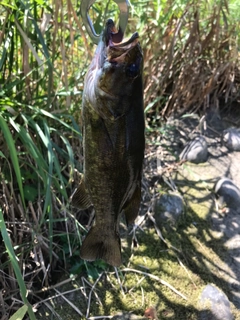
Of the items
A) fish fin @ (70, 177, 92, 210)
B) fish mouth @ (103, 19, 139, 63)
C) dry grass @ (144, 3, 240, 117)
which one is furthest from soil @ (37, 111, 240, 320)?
fish mouth @ (103, 19, 139, 63)

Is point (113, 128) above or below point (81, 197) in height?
above

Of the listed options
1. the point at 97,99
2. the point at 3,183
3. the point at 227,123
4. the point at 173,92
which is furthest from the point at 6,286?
the point at 227,123

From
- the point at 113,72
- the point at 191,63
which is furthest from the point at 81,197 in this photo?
the point at 191,63

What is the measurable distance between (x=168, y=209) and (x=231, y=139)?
42.1 inches

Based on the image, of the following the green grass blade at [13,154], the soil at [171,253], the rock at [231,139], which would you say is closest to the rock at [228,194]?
the soil at [171,253]

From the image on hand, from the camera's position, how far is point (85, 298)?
2.14 metres

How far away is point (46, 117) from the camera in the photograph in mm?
2230

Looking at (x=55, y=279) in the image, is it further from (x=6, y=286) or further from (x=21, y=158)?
(x=21, y=158)

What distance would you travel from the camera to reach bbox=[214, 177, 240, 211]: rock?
2818mm

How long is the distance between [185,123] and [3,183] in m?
1.81

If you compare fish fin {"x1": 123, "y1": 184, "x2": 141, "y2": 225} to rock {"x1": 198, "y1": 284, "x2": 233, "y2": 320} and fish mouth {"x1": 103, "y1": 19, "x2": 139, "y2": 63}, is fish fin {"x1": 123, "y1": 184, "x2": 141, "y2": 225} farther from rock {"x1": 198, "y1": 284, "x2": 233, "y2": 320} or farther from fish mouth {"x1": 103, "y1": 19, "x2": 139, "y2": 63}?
rock {"x1": 198, "y1": 284, "x2": 233, "y2": 320}

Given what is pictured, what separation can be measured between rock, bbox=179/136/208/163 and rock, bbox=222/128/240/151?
0.87 feet

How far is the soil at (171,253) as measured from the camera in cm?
216

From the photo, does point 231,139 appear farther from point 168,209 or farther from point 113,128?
point 113,128
